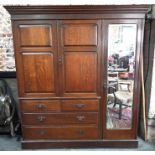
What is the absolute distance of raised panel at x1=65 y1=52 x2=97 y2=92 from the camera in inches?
88.7

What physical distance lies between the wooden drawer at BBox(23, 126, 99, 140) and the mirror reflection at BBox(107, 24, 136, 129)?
26cm

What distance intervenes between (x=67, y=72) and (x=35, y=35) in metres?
0.58

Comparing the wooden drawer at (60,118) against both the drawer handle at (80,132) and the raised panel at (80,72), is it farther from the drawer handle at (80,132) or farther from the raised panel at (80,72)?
the raised panel at (80,72)

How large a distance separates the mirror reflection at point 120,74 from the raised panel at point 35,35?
2.40 ft

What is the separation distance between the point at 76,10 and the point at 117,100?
122 cm

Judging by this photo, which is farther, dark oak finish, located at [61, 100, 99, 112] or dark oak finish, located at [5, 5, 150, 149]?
dark oak finish, located at [61, 100, 99, 112]

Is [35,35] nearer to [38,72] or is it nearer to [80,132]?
[38,72]

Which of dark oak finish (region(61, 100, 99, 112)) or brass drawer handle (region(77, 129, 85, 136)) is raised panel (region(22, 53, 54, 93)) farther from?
brass drawer handle (region(77, 129, 85, 136))

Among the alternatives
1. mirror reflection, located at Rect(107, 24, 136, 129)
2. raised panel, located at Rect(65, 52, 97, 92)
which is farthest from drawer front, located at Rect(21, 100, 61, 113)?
mirror reflection, located at Rect(107, 24, 136, 129)

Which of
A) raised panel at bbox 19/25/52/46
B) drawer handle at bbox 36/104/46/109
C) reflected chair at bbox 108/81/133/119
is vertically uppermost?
raised panel at bbox 19/25/52/46

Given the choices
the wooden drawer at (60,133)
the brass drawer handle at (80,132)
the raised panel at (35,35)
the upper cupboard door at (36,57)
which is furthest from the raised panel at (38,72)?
the brass drawer handle at (80,132)

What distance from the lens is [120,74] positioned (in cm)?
232

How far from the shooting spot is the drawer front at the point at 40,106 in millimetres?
2404

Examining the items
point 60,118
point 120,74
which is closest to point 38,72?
point 60,118
